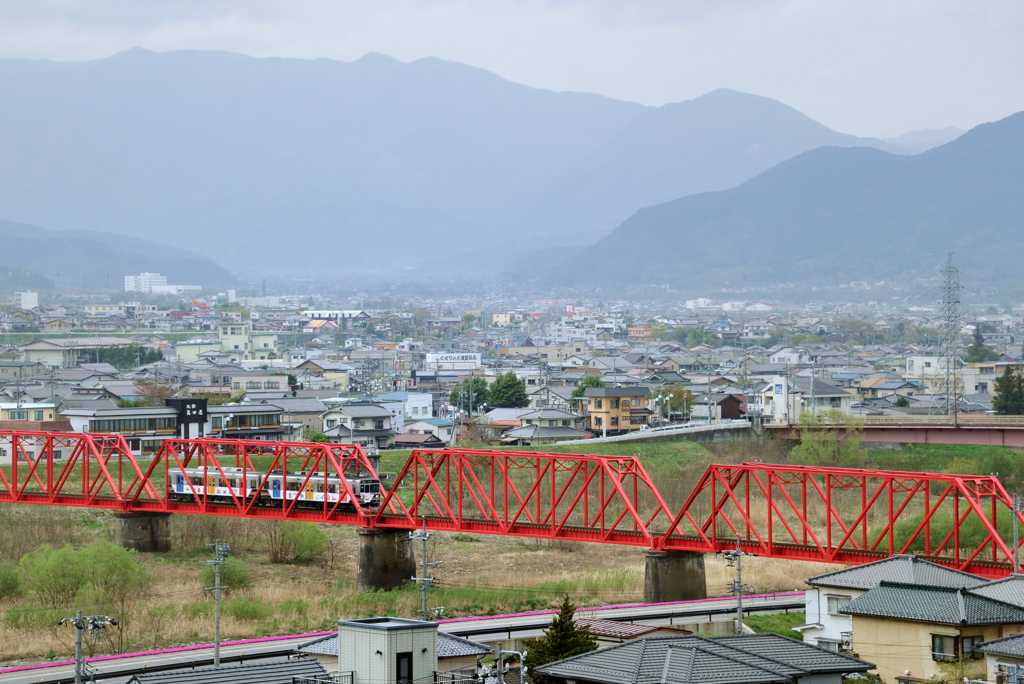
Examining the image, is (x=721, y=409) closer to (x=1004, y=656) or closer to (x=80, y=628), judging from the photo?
(x=1004, y=656)

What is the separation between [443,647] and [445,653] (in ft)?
0.95

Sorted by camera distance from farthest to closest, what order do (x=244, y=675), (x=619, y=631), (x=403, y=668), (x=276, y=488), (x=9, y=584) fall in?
(x=276, y=488), (x=9, y=584), (x=619, y=631), (x=403, y=668), (x=244, y=675)

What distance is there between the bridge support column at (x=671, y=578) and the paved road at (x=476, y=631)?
62 centimetres

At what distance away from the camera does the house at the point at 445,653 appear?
82.7 ft

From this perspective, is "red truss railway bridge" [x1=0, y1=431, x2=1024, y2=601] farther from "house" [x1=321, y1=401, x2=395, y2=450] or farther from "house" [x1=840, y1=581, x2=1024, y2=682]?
"house" [x1=321, y1=401, x2=395, y2=450]

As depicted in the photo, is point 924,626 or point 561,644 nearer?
point 561,644

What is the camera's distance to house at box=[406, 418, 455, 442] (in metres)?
81.8

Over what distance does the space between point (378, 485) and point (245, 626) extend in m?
11.1

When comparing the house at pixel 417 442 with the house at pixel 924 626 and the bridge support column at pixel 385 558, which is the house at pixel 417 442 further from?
the house at pixel 924 626

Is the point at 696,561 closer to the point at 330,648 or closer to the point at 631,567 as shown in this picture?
the point at 631,567

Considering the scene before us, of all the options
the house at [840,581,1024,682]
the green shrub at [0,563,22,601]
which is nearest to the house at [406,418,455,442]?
the green shrub at [0,563,22,601]

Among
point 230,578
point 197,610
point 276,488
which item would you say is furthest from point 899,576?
point 276,488

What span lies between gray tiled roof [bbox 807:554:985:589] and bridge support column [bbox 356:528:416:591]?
15.6m

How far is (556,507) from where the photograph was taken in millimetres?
52531
